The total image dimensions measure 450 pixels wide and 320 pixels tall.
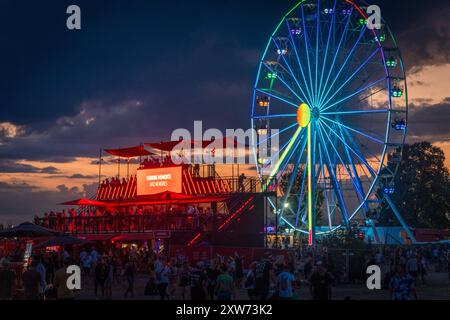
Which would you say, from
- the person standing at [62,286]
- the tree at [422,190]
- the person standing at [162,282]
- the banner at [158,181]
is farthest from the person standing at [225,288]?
the tree at [422,190]

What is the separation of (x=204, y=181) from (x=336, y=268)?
16.0 m

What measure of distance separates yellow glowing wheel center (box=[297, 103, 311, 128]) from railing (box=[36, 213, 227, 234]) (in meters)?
7.58

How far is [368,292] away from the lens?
99.7 ft

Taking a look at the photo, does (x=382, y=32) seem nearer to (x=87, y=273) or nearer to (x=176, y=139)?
(x=176, y=139)

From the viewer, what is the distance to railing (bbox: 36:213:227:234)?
1743 inches

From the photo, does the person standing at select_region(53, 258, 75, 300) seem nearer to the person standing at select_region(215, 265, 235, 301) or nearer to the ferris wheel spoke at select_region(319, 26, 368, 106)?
the person standing at select_region(215, 265, 235, 301)

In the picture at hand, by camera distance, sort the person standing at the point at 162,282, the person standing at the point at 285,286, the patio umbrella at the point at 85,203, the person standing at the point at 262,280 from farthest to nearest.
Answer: the patio umbrella at the point at 85,203
the person standing at the point at 162,282
the person standing at the point at 262,280
the person standing at the point at 285,286

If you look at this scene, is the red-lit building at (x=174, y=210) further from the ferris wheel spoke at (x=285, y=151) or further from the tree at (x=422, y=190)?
the tree at (x=422, y=190)

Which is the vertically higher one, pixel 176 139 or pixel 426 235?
pixel 176 139

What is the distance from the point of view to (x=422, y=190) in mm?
86750

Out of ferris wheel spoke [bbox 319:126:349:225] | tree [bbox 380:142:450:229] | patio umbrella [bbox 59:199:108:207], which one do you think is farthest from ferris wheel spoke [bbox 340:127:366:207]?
tree [bbox 380:142:450:229]

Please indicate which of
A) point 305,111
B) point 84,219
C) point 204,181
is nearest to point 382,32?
point 305,111

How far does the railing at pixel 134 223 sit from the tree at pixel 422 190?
A: 145ft

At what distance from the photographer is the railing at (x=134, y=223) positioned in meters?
44.3
